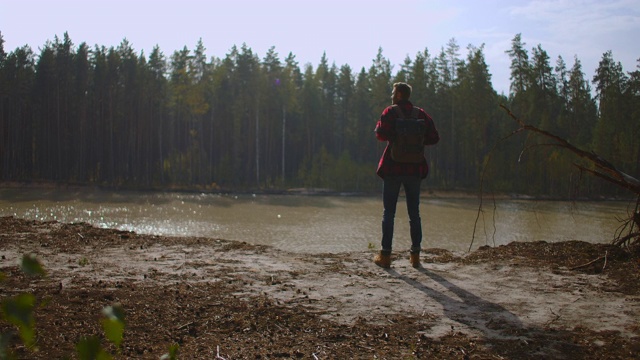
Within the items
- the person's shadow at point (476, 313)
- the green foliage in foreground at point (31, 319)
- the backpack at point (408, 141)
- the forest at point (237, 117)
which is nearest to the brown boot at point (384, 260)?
the person's shadow at point (476, 313)

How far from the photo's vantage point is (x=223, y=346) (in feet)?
9.87

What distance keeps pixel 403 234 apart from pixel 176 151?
3638cm

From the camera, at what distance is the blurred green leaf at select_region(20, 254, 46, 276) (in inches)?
29.8

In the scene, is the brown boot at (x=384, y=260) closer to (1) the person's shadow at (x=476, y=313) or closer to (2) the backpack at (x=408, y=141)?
(1) the person's shadow at (x=476, y=313)

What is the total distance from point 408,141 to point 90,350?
4797mm

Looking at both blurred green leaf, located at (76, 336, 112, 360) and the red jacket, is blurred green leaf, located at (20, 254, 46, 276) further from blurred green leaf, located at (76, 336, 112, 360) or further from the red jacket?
the red jacket

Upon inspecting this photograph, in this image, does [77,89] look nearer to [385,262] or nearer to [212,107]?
[212,107]

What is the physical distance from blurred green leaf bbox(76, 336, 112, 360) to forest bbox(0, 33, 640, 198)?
3710 centimetres

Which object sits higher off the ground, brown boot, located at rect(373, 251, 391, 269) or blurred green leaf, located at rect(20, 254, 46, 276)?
blurred green leaf, located at rect(20, 254, 46, 276)

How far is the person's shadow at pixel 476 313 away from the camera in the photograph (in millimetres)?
3357

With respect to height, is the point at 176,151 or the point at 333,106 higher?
the point at 333,106

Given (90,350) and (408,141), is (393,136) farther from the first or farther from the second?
(90,350)

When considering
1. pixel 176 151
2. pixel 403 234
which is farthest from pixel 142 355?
pixel 176 151

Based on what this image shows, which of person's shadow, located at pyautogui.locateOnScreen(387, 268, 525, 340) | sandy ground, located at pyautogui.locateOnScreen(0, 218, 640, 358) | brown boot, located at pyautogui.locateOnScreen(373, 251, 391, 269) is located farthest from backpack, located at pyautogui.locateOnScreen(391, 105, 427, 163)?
person's shadow, located at pyautogui.locateOnScreen(387, 268, 525, 340)
